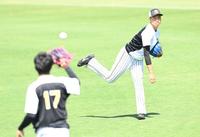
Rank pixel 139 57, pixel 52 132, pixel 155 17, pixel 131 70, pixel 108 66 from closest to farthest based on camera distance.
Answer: pixel 52 132, pixel 155 17, pixel 139 57, pixel 131 70, pixel 108 66

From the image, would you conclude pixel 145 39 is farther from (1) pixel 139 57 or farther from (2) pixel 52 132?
(2) pixel 52 132

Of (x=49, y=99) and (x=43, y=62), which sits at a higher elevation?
(x=43, y=62)

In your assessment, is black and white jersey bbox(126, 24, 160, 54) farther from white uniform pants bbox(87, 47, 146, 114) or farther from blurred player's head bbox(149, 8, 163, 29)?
white uniform pants bbox(87, 47, 146, 114)

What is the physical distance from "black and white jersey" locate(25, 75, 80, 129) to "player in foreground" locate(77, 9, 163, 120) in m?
4.51

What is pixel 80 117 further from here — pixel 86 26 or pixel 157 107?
pixel 86 26

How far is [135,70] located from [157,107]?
1.50 metres

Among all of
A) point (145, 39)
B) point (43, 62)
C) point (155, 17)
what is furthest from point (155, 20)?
point (43, 62)

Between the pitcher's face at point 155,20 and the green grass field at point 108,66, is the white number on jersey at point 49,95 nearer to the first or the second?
the green grass field at point 108,66

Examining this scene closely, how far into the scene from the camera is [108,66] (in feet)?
61.1

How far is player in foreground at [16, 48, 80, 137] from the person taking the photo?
7.15 metres

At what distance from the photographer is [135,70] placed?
1211cm

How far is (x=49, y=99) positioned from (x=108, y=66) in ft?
37.8

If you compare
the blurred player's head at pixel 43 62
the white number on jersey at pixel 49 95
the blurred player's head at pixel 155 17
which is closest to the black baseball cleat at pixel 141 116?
the blurred player's head at pixel 155 17

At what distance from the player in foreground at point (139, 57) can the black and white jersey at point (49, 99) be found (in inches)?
178
